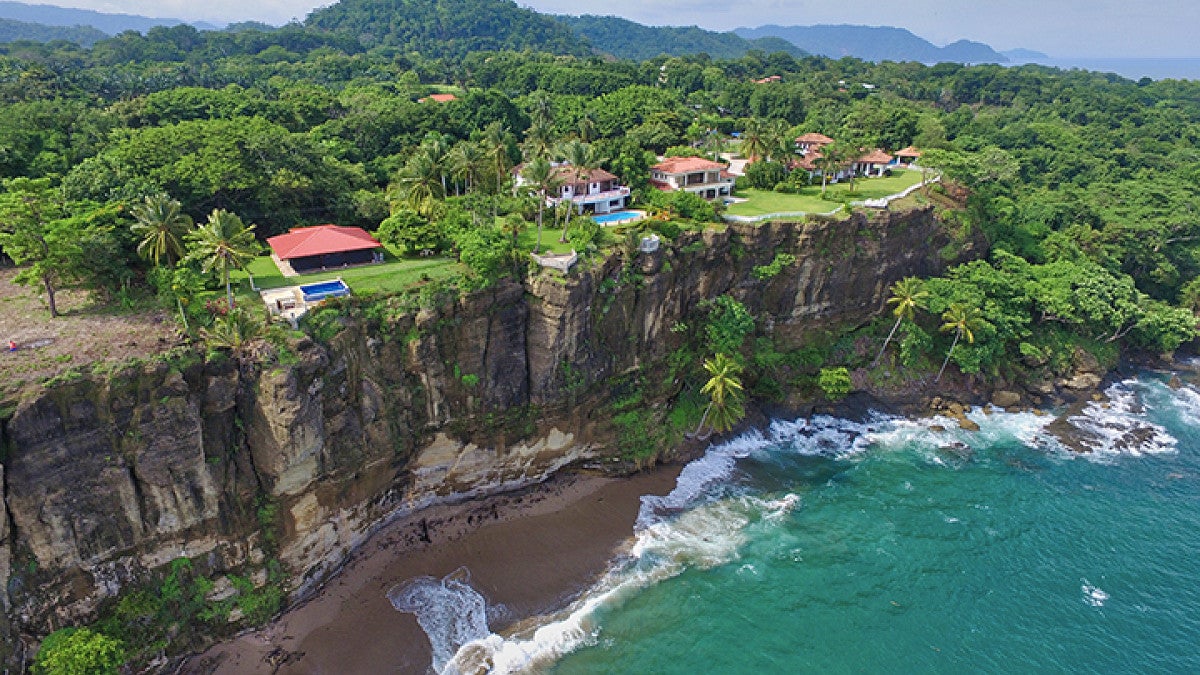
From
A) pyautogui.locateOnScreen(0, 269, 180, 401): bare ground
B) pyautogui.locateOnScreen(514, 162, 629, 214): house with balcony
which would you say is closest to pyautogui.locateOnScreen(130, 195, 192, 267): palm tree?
pyautogui.locateOnScreen(0, 269, 180, 401): bare ground

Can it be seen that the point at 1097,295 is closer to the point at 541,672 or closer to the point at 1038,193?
the point at 1038,193

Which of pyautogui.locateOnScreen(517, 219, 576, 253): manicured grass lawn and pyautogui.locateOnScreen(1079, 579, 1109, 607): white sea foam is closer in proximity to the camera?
pyautogui.locateOnScreen(1079, 579, 1109, 607): white sea foam

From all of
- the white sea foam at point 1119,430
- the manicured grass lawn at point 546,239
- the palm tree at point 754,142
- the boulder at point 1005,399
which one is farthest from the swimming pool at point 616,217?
the white sea foam at point 1119,430

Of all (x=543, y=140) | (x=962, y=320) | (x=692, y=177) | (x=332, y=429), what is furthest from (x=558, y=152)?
(x=962, y=320)

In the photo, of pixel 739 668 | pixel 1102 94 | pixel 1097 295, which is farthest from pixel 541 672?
pixel 1102 94

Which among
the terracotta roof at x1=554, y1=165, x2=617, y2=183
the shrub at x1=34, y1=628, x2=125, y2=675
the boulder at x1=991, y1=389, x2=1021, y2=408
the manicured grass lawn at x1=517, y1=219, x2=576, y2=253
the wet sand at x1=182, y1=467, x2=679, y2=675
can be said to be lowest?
the wet sand at x1=182, y1=467, x2=679, y2=675

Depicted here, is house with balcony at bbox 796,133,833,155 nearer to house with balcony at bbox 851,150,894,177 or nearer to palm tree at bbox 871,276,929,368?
house with balcony at bbox 851,150,894,177

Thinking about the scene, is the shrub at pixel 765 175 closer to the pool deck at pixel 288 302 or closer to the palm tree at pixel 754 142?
the palm tree at pixel 754 142
